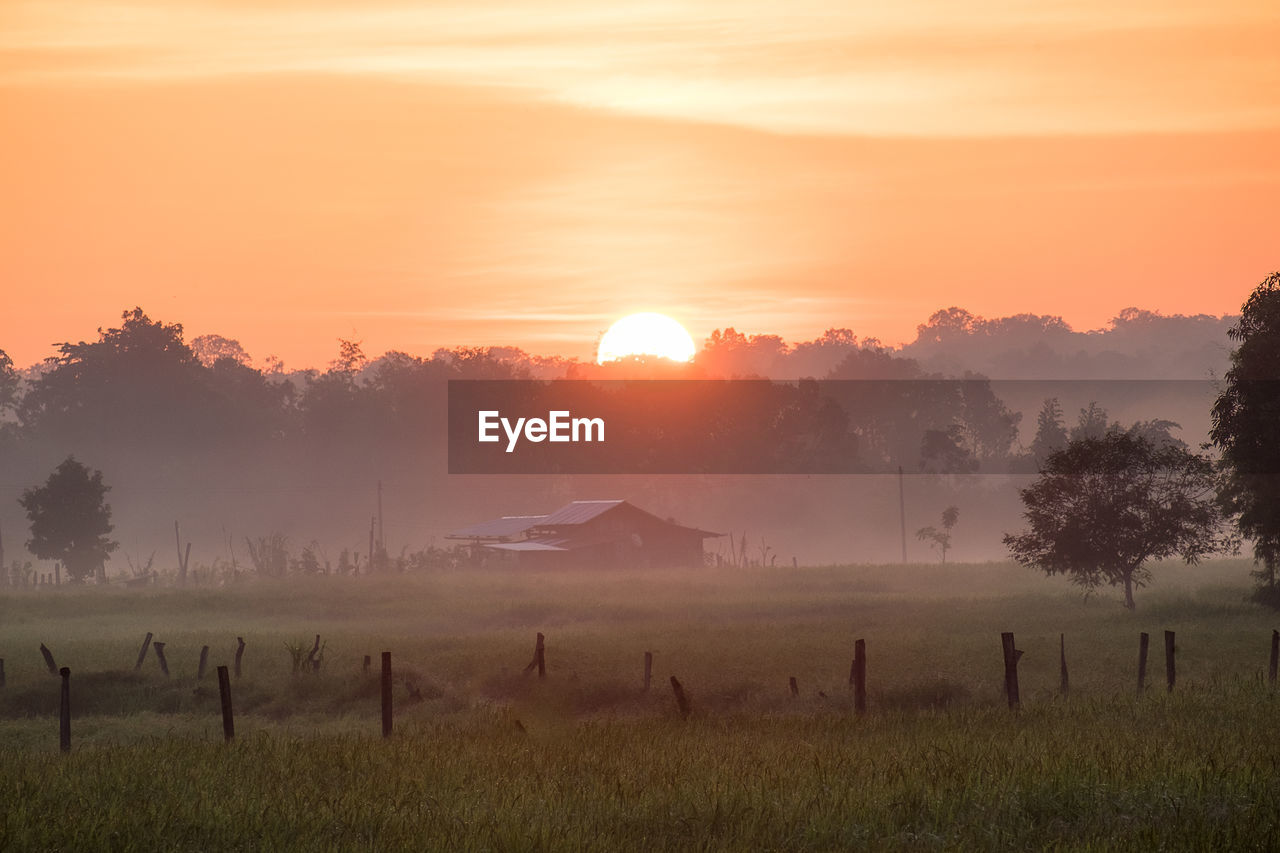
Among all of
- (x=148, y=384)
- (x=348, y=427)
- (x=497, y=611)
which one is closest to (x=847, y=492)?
(x=348, y=427)

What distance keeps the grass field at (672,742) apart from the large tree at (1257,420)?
12.5 ft

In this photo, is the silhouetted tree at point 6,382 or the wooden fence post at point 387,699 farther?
the silhouetted tree at point 6,382

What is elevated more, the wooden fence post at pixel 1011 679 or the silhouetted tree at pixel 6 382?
the silhouetted tree at pixel 6 382

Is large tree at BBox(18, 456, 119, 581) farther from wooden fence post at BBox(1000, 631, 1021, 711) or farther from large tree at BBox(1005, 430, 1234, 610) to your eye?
wooden fence post at BBox(1000, 631, 1021, 711)

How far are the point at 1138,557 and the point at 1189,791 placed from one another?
1470 inches

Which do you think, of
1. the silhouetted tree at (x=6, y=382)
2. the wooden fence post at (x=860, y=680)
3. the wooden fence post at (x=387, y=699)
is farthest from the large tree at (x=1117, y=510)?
the silhouetted tree at (x=6, y=382)

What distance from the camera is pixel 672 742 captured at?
20.4m

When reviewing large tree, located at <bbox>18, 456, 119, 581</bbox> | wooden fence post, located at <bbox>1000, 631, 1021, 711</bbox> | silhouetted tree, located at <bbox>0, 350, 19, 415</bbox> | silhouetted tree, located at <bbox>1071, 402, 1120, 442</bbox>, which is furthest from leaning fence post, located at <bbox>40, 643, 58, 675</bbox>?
silhouetted tree, located at <bbox>0, 350, 19, 415</bbox>

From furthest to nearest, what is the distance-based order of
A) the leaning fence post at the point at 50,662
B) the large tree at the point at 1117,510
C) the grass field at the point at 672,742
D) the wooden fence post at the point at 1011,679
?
the large tree at the point at 1117,510 → the leaning fence post at the point at 50,662 → the wooden fence post at the point at 1011,679 → the grass field at the point at 672,742

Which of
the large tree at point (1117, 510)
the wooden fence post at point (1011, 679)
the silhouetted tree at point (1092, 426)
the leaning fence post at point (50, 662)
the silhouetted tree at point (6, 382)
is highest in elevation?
the silhouetted tree at point (6, 382)

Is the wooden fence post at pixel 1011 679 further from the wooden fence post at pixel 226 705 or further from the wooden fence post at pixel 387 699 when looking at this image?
the wooden fence post at pixel 226 705

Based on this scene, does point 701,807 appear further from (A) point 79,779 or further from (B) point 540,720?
(B) point 540,720

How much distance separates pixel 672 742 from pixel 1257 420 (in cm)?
3189

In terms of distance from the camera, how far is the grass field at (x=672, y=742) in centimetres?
1396
